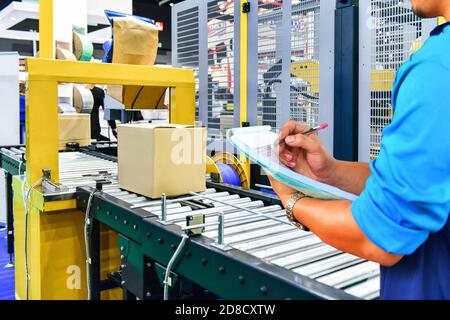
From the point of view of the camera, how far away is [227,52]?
11.8ft

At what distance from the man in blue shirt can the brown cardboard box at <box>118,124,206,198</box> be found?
3.36ft

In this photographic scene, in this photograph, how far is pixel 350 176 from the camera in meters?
1.12

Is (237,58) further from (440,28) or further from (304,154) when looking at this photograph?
(440,28)

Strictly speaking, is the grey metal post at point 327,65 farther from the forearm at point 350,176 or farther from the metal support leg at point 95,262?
the forearm at point 350,176

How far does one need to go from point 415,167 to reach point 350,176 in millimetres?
458

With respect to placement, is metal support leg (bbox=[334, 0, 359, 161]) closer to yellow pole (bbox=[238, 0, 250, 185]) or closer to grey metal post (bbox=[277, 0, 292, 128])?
grey metal post (bbox=[277, 0, 292, 128])

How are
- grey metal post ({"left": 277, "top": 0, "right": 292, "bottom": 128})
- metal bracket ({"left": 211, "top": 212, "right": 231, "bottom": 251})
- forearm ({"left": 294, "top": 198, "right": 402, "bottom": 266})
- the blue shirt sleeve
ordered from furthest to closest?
grey metal post ({"left": 277, "top": 0, "right": 292, "bottom": 128}) → metal bracket ({"left": 211, "top": 212, "right": 231, "bottom": 251}) → forearm ({"left": 294, "top": 198, "right": 402, "bottom": 266}) → the blue shirt sleeve

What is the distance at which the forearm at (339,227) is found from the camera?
775mm

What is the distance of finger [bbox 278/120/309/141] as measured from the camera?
1.03 m

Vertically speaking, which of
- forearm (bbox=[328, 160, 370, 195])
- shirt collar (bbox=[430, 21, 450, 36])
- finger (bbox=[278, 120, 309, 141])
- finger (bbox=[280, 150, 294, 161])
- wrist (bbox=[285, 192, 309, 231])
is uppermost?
shirt collar (bbox=[430, 21, 450, 36])

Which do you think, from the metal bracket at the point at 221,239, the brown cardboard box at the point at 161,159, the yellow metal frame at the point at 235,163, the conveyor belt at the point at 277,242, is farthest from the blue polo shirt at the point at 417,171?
the yellow metal frame at the point at 235,163

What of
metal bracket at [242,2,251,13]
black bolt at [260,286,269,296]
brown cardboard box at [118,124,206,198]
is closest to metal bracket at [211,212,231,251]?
black bolt at [260,286,269,296]

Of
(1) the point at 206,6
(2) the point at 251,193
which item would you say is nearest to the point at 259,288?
(2) the point at 251,193
